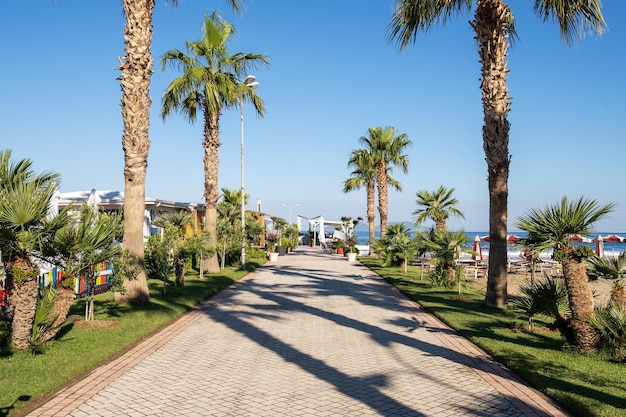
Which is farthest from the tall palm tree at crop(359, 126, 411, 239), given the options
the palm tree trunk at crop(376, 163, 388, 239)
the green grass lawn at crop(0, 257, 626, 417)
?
the green grass lawn at crop(0, 257, 626, 417)

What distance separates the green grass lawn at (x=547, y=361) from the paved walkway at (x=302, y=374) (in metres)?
0.26

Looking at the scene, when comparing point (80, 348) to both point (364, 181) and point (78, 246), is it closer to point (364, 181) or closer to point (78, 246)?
point (78, 246)

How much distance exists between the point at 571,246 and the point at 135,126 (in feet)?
33.5

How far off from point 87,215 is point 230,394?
4619 mm

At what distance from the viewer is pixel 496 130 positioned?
1316cm

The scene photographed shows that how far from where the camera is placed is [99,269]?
1653cm

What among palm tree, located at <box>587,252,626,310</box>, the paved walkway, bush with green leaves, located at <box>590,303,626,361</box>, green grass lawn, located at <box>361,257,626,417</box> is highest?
→ palm tree, located at <box>587,252,626,310</box>

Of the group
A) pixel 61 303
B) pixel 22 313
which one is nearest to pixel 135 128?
pixel 61 303

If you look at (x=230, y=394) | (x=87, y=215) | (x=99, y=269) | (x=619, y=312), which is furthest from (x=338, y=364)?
(x=99, y=269)

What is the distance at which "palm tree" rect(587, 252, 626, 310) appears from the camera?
9.74 m

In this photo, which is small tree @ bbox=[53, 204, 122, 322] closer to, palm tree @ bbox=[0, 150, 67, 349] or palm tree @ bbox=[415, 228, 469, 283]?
palm tree @ bbox=[0, 150, 67, 349]

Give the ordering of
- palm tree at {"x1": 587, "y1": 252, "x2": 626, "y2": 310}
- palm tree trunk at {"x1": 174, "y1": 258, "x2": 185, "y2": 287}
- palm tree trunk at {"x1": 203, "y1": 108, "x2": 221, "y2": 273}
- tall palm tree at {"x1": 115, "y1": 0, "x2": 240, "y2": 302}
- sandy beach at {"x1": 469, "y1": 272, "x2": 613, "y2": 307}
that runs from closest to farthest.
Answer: palm tree at {"x1": 587, "y1": 252, "x2": 626, "y2": 310} → tall palm tree at {"x1": 115, "y1": 0, "x2": 240, "y2": 302} → palm tree trunk at {"x1": 174, "y1": 258, "x2": 185, "y2": 287} → sandy beach at {"x1": 469, "y1": 272, "x2": 613, "y2": 307} → palm tree trunk at {"x1": 203, "y1": 108, "x2": 221, "y2": 273}

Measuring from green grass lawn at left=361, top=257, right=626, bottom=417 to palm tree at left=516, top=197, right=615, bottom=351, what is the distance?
0.40 m

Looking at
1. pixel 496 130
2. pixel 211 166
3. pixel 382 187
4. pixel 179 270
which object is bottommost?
pixel 179 270
